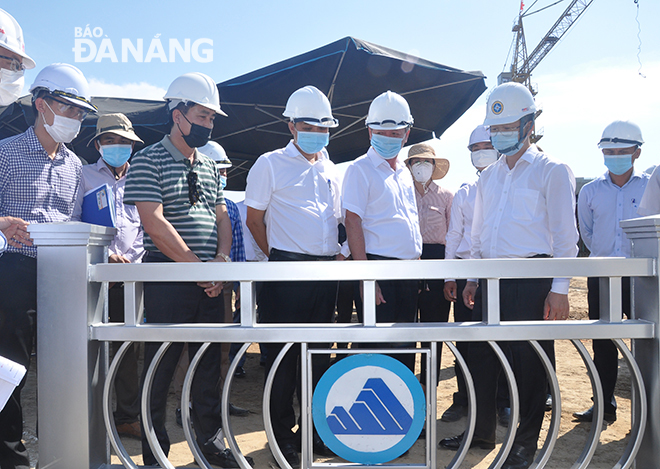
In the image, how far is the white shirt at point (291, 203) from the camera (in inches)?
112

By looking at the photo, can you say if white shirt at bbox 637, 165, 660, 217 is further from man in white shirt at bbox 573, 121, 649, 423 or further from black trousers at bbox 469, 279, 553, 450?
black trousers at bbox 469, 279, 553, 450

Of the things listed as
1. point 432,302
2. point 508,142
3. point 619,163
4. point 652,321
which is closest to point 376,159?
point 508,142

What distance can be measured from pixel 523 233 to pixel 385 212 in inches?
32.2

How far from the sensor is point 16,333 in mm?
2189

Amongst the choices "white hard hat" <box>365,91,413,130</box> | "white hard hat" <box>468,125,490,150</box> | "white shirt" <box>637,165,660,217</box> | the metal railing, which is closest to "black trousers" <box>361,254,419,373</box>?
"white hard hat" <box>365,91,413,130</box>

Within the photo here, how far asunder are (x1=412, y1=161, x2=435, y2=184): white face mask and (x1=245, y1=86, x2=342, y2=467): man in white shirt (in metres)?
1.28

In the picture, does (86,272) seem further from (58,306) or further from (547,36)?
(547,36)

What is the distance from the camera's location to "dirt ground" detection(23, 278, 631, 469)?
276 cm

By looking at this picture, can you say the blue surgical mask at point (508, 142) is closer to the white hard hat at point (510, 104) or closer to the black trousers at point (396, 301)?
the white hard hat at point (510, 104)

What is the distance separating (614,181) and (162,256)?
3.57m

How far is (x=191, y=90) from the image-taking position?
8.30 ft

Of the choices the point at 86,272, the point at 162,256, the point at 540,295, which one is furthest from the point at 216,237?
the point at 540,295

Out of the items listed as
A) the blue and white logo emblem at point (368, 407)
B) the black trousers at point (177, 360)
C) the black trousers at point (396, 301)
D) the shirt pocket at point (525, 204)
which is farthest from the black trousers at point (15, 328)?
the shirt pocket at point (525, 204)

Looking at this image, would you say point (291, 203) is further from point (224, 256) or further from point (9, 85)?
point (9, 85)
